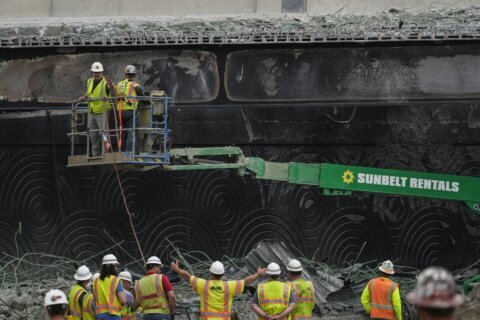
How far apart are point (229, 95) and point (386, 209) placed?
325 cm

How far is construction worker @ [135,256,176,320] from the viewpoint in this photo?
44.4 ft

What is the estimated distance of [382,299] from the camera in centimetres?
1430

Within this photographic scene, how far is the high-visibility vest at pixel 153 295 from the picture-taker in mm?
13523

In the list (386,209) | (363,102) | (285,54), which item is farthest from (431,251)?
(285,54)

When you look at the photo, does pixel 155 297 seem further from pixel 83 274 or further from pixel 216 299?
pixel 83 274

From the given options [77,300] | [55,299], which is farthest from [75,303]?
[55,299]

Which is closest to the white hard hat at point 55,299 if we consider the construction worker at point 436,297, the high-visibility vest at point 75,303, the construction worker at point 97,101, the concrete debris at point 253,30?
the construction worker at point 436,297

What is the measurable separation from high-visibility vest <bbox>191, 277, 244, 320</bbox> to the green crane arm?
1.84 meters

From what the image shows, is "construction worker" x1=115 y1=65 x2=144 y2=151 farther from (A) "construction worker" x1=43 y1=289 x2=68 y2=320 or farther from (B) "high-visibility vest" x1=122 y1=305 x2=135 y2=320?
(A) "construction worker" x1=43 y1=289 x2=68 y2=320

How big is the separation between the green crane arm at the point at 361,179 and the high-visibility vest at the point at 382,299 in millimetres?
1318

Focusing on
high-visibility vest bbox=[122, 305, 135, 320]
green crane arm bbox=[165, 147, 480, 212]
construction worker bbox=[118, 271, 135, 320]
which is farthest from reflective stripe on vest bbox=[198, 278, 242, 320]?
green crane arm bbox=[165, 147, 480, 212]

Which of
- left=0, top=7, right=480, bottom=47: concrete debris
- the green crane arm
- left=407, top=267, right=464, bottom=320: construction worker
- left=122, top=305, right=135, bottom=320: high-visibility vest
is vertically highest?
left=0, top=7, right=480, bottom=47: concrete debris

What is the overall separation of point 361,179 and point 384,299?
1693mm

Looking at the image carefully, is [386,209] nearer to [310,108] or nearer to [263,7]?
[310,108]
